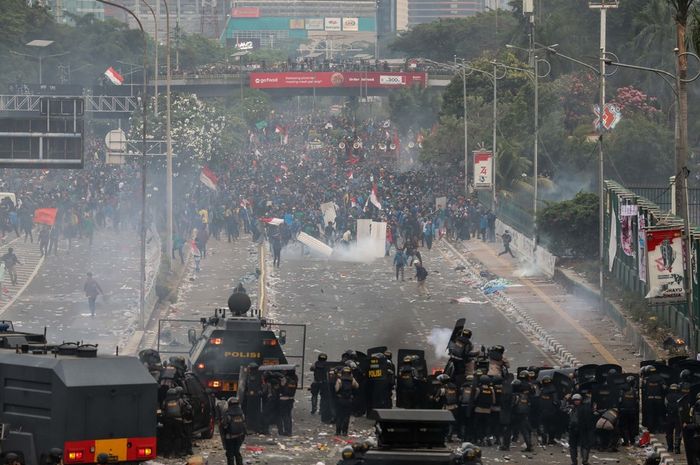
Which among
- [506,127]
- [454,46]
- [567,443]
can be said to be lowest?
[567,443]

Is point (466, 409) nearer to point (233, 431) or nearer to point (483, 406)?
point (483, 406)

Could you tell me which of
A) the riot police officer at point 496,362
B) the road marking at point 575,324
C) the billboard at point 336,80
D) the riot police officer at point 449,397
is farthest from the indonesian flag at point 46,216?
the billboard at point 336,80

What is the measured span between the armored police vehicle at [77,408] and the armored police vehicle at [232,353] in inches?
293

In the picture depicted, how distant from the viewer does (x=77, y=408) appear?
20500 mm

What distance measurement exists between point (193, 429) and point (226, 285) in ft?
78.7

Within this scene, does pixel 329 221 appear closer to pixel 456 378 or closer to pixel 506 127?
pixel 506 127

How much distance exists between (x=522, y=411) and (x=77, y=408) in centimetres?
833

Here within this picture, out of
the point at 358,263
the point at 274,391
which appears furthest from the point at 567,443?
the point at 358,263

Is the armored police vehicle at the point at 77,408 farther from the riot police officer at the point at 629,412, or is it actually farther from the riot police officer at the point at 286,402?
the riot police officer at the point at 629,412

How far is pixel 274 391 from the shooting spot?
27172 mm

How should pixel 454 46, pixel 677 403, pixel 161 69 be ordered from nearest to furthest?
pixel 677 403 < pixel 161 69 < pixel 454 46

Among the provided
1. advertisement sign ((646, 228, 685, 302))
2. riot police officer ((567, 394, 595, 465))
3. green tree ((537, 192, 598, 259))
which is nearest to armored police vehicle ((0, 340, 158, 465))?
riot police officer ((567, 394, 595, 465))

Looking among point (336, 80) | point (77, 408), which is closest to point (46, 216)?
point (77, 408)

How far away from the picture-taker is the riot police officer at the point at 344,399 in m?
27.2
